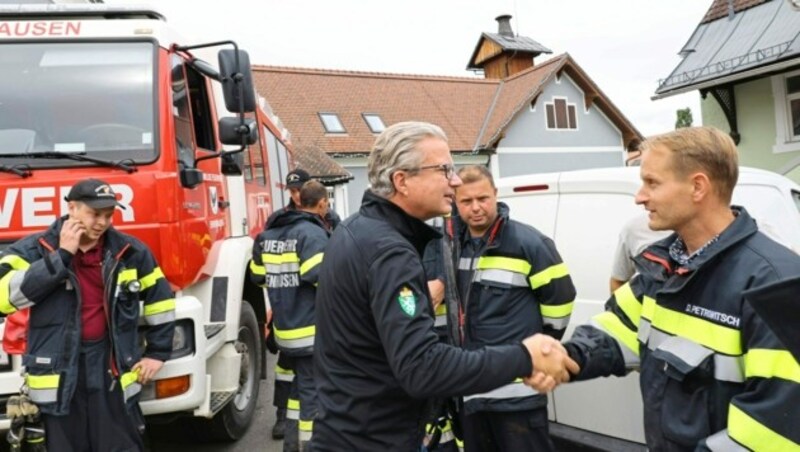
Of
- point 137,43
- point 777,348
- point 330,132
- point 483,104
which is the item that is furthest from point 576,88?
point 777,348

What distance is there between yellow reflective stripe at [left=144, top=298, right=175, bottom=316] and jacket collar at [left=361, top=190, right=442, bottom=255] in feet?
6.10

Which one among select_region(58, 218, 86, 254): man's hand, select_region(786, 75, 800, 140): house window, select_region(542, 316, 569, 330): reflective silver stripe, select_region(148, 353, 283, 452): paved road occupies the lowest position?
select_region(148, 353, 283, 452): paved road

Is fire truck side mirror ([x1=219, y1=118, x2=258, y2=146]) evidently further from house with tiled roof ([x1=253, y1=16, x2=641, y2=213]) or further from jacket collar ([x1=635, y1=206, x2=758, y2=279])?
house with tiled roof ([x1=253, y1=16, x2=641, y2=213])

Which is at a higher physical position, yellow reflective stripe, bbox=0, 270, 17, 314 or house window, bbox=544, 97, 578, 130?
house window, bbox=544, 97, 578, 130

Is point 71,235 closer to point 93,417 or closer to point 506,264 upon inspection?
Result: point 93,417

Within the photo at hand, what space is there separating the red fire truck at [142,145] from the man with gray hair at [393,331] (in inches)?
75.9

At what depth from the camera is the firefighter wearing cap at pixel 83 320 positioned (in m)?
3.09

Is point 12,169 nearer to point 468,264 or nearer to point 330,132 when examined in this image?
point 468,264

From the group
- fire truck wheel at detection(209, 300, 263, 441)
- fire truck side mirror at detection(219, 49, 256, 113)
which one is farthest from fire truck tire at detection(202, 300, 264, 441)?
fire truck side mirror at detection(219, 49, 256, 113)

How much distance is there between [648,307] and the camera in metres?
2.07

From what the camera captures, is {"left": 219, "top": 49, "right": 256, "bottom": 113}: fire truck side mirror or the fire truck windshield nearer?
the fire truck windshield

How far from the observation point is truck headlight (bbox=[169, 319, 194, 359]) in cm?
366

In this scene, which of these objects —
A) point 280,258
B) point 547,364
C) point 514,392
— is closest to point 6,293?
point 280,258

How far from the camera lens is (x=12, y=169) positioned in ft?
11.6
